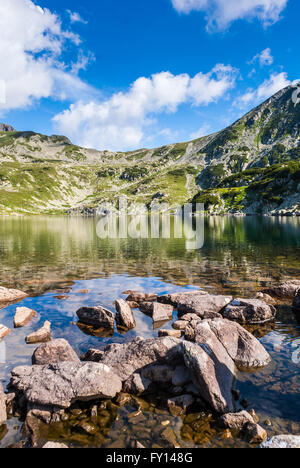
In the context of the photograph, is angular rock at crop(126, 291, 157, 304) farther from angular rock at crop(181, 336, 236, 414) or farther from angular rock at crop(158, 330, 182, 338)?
angular rock at crop(181, 336, 236, 414)

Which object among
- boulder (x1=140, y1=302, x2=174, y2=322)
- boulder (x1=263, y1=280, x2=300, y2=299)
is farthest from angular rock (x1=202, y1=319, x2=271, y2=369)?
boulder (x1=263, y1=280, x2=300, y2=299)

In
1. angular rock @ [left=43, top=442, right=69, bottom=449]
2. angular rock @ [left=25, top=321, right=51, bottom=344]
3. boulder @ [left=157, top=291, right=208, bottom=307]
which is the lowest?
angular rock @ [left=43, top=442, right=69, bottom=449]

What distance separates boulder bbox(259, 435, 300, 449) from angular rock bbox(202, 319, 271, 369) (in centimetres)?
464

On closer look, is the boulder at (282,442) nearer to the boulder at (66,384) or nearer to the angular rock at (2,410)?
the boulder at (66,384)

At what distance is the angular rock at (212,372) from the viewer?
32.7 ft

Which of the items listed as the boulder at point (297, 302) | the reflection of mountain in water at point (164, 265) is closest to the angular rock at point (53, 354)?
the reflection of mountain in water at point (164, 265)

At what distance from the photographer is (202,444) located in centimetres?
845

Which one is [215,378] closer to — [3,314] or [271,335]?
[271,335]

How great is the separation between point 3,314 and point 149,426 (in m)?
15.7

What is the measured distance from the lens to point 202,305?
63.5 feet

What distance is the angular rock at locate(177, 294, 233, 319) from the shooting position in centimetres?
1872

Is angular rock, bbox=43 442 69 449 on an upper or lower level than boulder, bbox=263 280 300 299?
lower

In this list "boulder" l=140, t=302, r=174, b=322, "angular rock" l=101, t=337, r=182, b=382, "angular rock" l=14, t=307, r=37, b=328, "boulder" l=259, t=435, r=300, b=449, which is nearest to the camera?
"boulder" l=259, t=435, r=300, b=449
